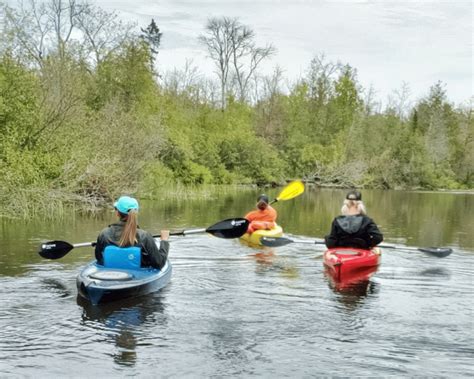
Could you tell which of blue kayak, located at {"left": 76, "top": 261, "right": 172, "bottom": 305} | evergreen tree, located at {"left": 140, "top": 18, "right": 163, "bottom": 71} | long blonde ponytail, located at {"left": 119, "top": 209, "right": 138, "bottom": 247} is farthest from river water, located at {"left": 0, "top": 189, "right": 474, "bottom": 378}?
evergreen tree, located at {"left": 140, "top": 18, "right": 163, "bottom": 71}

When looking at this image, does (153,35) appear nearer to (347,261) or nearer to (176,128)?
(176,128)

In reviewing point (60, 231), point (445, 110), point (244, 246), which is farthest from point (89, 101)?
point (445, 110)

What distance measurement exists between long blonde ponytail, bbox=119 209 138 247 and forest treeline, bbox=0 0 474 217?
9452 mm

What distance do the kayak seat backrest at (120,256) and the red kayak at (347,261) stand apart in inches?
128

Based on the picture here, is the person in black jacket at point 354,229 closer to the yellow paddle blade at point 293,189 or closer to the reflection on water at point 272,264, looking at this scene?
the reflection on water at point 272,264

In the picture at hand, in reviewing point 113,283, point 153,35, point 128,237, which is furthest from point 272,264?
point 153,35

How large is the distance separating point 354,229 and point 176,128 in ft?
80.8

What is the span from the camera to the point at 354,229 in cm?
991

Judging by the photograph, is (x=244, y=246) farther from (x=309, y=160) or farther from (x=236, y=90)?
(x=236, y=90)

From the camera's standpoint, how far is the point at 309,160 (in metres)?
47.7

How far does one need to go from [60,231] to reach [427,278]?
864 centimetres

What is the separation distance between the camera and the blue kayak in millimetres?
7266

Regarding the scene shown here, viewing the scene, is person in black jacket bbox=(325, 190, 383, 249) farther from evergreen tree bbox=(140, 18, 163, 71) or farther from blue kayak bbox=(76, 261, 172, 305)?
evergreen tree bbox=(140, 18, 163, 71)

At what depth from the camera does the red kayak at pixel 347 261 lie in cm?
938
